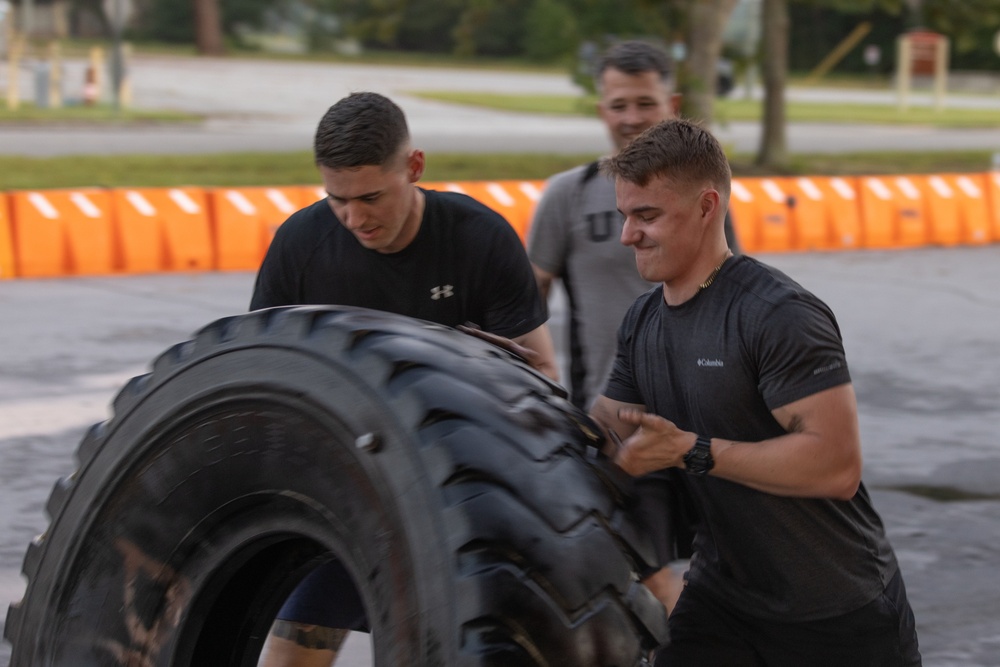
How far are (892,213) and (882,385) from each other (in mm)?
6851

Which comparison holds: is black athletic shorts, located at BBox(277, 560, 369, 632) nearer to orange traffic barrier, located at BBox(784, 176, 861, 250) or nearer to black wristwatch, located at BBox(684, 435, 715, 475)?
black wristwatch, located at BBox(684, 435, 715, 475)

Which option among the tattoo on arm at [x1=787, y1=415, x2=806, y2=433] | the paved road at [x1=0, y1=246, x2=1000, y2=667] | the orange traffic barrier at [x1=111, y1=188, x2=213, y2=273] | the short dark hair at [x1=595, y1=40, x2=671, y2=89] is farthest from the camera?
the orange traffic barrier at [x1=111, y1=188, x2=213, y2=273]

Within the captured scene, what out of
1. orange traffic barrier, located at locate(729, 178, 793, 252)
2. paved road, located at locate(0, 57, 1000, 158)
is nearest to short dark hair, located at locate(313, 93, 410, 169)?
paved road, located at locate(0, 57, 1000, 158)

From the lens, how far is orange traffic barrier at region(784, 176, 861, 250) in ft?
47.2

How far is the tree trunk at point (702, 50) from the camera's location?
18531 mm

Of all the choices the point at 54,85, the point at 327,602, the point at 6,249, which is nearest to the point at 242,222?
the point at 6,249

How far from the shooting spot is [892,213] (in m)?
15.0

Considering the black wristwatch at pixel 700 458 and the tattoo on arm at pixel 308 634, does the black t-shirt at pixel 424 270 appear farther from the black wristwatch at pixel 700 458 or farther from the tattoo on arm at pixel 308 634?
the black wristwatch at pixel 700 458

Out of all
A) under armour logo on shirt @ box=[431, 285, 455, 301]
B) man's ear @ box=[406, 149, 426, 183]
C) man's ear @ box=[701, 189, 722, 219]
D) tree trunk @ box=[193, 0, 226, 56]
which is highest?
tree trunk @ box=[193, 0, 226, 56]

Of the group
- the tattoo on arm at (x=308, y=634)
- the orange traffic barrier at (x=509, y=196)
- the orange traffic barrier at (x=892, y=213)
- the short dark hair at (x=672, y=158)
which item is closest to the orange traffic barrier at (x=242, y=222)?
the orange traffic barrier at (x=509, y=196)

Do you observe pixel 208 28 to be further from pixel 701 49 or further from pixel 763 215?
pixel 763 215

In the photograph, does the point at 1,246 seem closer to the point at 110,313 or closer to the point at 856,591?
the point at 110,313

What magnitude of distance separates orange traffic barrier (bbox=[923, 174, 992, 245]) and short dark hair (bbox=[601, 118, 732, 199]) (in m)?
13.1

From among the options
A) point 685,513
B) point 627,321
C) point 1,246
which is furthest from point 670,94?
point 1,246
